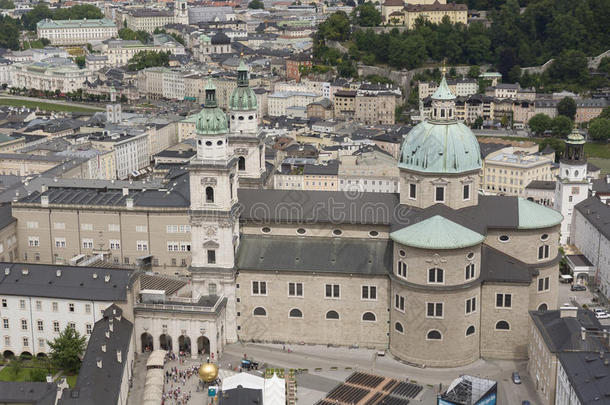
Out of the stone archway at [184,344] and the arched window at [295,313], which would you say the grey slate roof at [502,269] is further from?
the stone archway at [184,344]

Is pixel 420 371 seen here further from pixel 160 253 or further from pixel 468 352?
pixel 160 253

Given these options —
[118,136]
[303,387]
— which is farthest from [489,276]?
[118,136]

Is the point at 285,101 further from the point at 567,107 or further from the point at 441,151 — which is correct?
the point at 441,151

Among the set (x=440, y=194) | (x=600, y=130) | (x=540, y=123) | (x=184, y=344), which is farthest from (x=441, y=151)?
(x=540, y=123)

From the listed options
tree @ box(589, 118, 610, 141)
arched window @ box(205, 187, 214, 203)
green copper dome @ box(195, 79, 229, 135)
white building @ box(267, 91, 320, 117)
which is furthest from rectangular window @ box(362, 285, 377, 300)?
white building @ box(267, 91, 320, 117)

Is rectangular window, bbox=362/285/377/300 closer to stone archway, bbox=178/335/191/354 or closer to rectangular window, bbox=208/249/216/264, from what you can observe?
rectangular window, bbox=208/249/216/264
